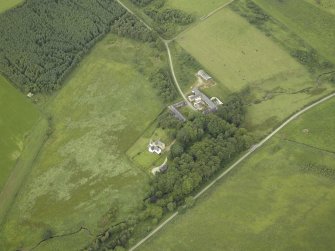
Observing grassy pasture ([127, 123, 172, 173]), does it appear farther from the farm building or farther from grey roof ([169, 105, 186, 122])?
the farm building

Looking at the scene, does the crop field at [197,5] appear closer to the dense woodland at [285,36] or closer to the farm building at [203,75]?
the dense woodland at [285,36]

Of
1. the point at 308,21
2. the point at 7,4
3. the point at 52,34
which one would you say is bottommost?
the point at 308,21

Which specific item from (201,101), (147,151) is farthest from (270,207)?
(201,101)

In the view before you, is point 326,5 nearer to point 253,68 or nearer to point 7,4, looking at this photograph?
point 253,68

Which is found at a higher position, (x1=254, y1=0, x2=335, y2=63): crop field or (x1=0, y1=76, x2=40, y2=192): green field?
(x1=0, y1=76, x2=40, y2=192): green field

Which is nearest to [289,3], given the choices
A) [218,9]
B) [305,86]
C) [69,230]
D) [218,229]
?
[218,9]

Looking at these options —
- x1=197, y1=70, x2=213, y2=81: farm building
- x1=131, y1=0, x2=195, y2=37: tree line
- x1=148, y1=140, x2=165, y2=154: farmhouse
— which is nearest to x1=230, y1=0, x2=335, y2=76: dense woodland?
x1=131, y1=0, x2=195, y2=37: tree line
